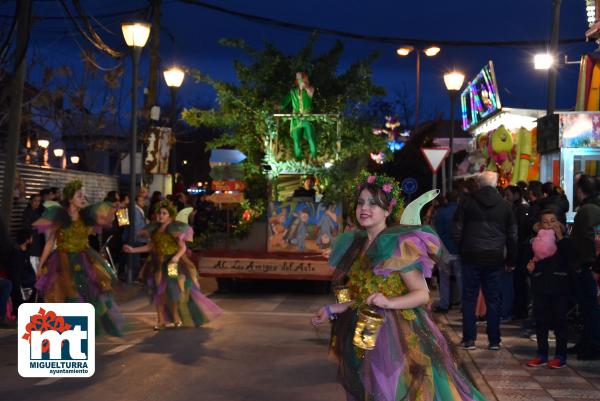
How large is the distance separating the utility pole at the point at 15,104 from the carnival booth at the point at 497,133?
39.0ft

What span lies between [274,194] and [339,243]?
478 inches

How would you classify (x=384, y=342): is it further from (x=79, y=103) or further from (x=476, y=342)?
(x=79, y=103)

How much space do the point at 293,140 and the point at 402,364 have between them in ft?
42.0

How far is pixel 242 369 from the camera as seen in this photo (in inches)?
347

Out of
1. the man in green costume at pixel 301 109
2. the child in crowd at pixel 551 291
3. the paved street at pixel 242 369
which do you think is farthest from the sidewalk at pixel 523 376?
the man in green costume at pixel 301 109

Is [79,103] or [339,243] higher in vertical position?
[79,103]

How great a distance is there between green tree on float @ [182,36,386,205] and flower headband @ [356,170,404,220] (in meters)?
11.9

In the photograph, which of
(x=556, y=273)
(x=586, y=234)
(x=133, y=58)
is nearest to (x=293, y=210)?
(x=133, y=58)

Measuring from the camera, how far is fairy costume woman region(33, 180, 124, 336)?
399 inches

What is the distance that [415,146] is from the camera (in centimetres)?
4241

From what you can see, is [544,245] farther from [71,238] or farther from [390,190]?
[71,238]

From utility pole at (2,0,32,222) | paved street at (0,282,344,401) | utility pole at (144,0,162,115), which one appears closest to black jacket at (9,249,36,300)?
paved street at (0,282,344,401)

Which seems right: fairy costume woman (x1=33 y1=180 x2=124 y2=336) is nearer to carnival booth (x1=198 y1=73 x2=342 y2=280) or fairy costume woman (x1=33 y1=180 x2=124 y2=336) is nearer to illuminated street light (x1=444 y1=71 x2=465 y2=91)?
carnival booth (x1=198 y1=73 x2=342 y2=280)

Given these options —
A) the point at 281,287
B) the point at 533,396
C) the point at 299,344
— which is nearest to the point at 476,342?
the point at 299,344
